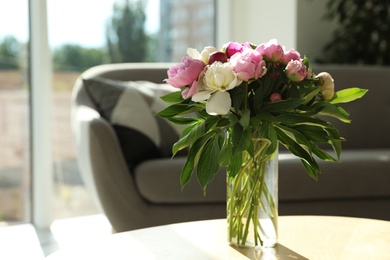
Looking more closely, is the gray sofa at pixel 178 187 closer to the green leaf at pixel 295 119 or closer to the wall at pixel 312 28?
the green leaf at pixel 295 119

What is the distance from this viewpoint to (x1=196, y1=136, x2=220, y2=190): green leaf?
1.36 meters

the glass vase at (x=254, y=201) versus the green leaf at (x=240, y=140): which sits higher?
the green leaf at (x=240, y=140)

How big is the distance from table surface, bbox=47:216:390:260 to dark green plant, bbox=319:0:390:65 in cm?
259

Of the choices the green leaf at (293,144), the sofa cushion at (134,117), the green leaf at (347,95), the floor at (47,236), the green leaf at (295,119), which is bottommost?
the floor at (47,236)

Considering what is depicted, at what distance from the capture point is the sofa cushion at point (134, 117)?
2.67m

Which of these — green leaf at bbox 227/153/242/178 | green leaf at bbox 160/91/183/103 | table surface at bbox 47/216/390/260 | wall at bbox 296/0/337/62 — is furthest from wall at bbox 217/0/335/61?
green leaf at bbox 227/153/242/178

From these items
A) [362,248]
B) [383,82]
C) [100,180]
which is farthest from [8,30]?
[362,248]

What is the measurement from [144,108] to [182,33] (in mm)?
1260

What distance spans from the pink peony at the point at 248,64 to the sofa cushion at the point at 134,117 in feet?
4.47

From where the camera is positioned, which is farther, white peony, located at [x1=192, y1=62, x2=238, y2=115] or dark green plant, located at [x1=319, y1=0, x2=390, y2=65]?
dark green plant, located at [x1=319, y1=0, x2=390, y2=65]

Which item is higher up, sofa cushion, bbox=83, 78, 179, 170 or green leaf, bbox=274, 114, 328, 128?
green leaf, bbox=274, 114, 328, 128

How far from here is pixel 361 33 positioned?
13.2 feet

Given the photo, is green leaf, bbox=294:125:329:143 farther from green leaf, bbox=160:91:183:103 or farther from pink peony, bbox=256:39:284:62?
green leaf, bbox=160:91:183:103

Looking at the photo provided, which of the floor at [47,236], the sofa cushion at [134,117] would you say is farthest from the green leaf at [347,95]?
the floor at [47,236]
